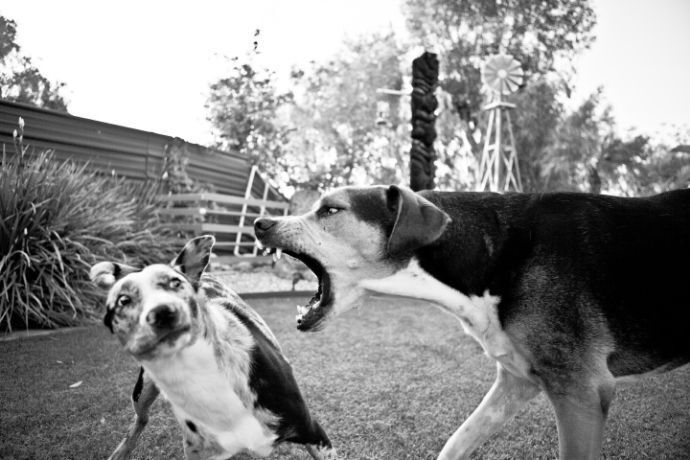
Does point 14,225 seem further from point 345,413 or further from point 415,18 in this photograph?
point 415,18

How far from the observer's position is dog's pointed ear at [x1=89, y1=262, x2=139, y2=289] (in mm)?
2285

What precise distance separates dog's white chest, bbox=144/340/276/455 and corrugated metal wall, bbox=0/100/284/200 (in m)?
6.51

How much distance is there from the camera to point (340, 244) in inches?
87.9

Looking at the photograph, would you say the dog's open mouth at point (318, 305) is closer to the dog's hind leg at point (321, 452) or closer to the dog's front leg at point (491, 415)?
the dog's hind leg at point (321, 452)

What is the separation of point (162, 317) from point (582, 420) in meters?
1.68

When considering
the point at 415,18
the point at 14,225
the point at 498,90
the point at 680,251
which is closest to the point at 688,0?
the point at 498,90

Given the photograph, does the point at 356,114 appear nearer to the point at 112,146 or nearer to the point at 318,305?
the point at 112,146

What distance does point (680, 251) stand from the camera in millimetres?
2057

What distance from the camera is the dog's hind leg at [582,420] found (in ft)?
6.05

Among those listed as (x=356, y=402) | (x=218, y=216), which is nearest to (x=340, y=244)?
(x=356, y=402)

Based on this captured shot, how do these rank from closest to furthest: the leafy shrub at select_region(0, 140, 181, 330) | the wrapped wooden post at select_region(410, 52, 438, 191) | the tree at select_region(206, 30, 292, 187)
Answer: the leafy shrub at select_region(0, 140, 181, 330), the wrapped wooden post at select_region(410, 52, 438, 191), the tree at select_region(206, 30, 292, 187)

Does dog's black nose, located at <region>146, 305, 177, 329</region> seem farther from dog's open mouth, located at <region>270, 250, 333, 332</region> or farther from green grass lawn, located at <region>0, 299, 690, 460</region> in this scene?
green grass lawn, located at <region>0, 299, 690, 460</region>

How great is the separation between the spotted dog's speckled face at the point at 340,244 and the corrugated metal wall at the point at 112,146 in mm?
6486

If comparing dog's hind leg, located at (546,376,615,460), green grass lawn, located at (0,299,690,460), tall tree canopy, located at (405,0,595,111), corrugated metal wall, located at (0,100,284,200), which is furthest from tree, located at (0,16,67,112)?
tall tree canopy, located at (405,0,595,111)
